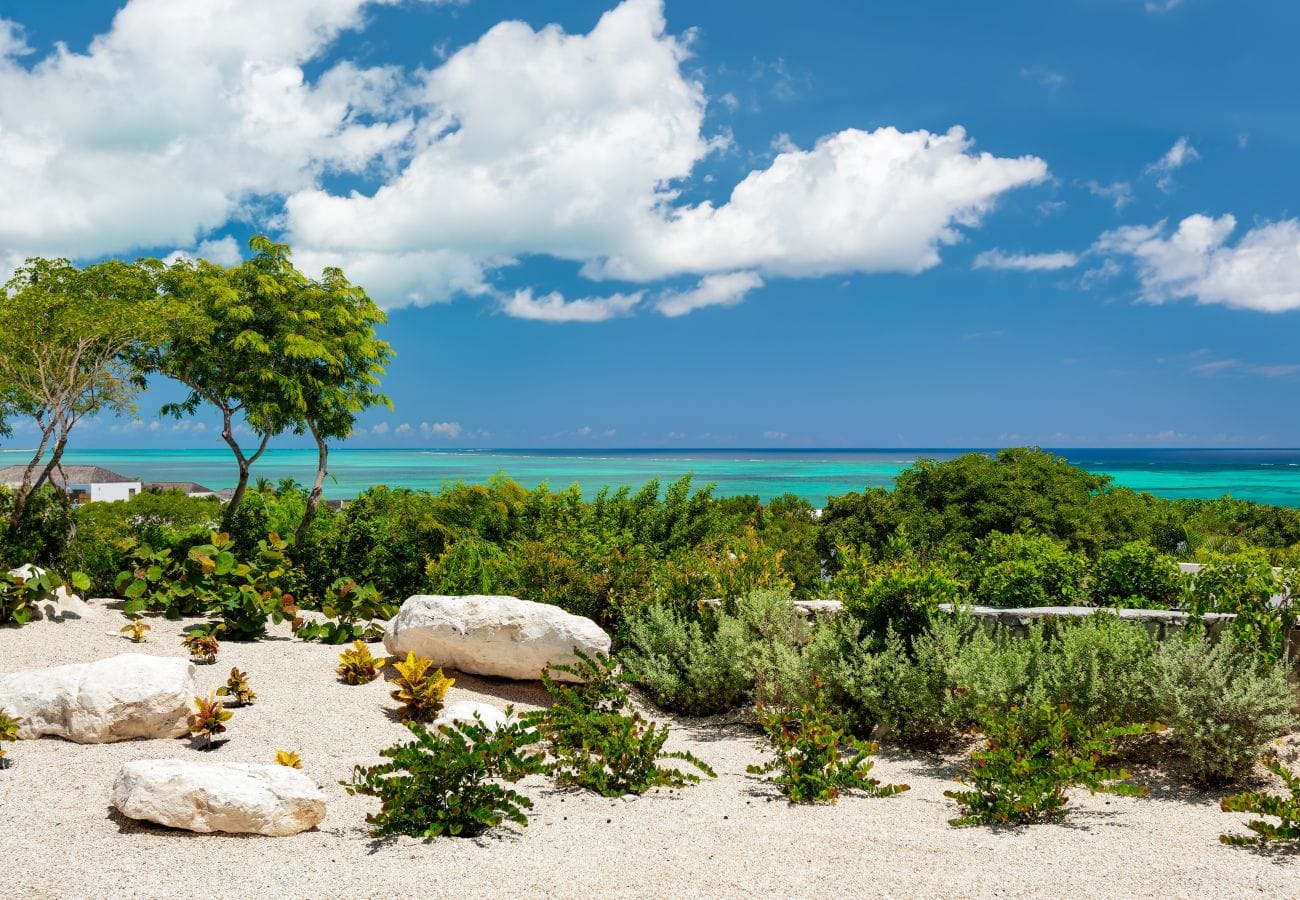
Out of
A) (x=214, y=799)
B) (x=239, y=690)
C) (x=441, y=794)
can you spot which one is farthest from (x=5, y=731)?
(x=441, y=794)

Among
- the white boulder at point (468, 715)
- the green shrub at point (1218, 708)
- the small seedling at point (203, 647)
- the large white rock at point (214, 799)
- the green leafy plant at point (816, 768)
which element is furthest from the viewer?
the small seedling at point (203, 647)

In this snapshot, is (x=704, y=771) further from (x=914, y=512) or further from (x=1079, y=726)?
A: (x=914, y=512)

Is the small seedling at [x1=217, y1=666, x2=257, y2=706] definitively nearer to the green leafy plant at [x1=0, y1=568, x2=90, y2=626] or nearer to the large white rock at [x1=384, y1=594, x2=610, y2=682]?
the large white rock at [x1=384, y1=594, x2=610, y2=682]

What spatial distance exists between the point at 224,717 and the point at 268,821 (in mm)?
Answer: 1588

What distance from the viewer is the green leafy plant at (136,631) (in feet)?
27.0

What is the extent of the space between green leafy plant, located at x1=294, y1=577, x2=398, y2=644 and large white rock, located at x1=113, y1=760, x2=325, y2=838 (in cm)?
382

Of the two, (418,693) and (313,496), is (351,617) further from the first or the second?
(313,496)

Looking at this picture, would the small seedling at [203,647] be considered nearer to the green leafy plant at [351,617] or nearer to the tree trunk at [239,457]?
the green leafy plant at [351,617]

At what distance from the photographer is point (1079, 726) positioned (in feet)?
17.2

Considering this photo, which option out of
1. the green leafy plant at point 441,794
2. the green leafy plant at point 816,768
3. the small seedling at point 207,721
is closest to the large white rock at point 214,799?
the green leafy plant at point 441,794

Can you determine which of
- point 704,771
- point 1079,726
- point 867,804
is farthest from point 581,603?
point 1079,726

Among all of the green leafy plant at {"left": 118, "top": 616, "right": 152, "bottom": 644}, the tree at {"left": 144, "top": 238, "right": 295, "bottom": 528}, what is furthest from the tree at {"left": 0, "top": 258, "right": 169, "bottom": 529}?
the green leafy plant at {"left": 118, "top": 616, "right": 152, "bottom": 644}

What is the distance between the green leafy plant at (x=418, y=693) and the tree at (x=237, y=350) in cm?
854

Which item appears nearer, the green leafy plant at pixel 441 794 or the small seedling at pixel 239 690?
the green leafy plant at pixel 441 794
